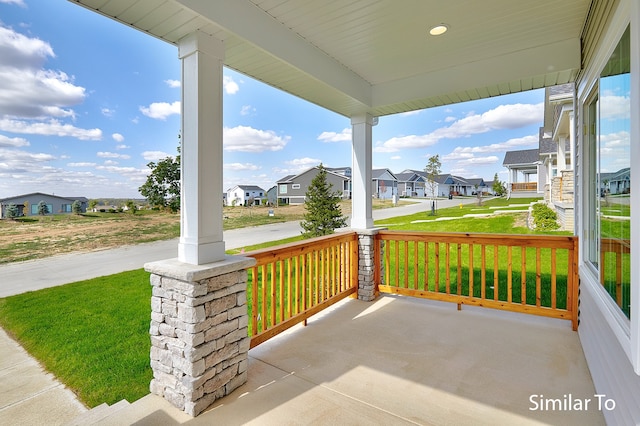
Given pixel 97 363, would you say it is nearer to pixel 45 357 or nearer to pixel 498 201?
pixel 45 357

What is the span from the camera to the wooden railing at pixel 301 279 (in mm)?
2908

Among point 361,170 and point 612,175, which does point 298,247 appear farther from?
point 612,175

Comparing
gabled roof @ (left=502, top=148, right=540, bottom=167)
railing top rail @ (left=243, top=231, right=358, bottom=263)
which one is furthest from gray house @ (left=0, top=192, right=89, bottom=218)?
gabled roof @ (left=502, top=148, right=540, bottom=167)

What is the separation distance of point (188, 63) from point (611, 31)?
268 centimetres

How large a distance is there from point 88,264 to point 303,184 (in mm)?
3877

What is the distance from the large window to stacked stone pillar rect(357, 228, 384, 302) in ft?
7.63

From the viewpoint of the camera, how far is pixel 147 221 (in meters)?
3.36

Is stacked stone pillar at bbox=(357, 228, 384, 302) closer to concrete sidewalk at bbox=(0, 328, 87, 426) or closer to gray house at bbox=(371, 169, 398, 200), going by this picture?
gray house at bbox=(371, 169, 398, 200)

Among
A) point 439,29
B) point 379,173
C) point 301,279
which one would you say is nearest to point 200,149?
point 301,279

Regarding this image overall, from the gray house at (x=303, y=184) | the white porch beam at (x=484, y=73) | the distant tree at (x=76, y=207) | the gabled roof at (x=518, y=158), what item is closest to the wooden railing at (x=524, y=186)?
the gabled roof at (x=518, y=158)

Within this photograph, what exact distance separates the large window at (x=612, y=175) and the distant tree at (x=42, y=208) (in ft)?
13.1

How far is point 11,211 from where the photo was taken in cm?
250

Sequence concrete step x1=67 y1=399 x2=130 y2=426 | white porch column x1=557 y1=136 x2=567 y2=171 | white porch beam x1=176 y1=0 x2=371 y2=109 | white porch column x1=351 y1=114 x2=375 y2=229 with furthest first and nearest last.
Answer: white porch column x1=557 y1=136 x2=567 y2=171 → white porch column x1=351 y1=114 x2=375 y2=229 → white porch beam x1=176 y1=0 x2=371 y2=109 → concrete step x1=67 y1=399 x2=130 y2=426

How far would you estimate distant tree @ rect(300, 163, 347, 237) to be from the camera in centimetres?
659
